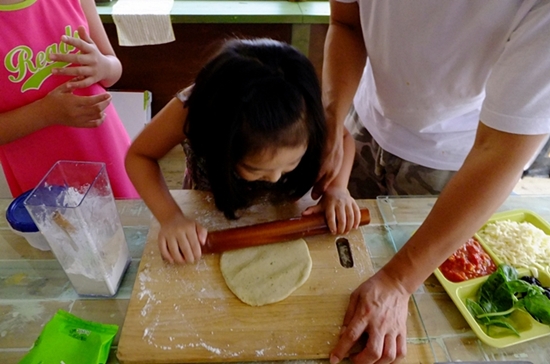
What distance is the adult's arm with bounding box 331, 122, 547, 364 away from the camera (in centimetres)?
63

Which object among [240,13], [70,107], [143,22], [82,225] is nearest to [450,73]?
[82,225]

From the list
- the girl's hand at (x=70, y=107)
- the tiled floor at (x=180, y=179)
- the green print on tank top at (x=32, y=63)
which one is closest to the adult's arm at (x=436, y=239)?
the girl's hand at (x=70, y=107)

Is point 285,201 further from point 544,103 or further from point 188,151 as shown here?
point 544,103

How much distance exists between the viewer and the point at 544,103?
59 centimetres

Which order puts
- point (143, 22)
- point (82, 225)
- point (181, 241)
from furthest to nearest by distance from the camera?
point (143, 22), point (181, 241), point (82, 225)

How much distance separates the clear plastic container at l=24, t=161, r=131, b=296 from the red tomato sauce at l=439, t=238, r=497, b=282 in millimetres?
690

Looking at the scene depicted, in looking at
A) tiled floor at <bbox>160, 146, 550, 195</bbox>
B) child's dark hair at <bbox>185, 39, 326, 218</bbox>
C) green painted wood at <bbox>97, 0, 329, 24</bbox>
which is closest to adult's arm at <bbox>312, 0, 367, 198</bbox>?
child's dark hair at <bbox>185, 39, 326, 218</bbox>

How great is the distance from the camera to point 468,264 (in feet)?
2.68

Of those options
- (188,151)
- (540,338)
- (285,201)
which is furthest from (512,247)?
(188,151)

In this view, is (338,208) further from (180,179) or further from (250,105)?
(180,179)

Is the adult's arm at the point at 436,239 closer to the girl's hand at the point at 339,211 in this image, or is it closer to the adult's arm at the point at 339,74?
the girl's hand at the point at 339,211

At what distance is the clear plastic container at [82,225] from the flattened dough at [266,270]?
0.22 m

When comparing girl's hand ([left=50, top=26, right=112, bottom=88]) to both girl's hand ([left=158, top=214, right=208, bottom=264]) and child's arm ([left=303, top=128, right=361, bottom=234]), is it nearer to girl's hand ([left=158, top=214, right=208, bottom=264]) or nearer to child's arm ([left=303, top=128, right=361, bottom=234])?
girl's hand ([left=158, top=214, right=208, bottom=264])

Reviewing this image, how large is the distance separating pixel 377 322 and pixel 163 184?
572mm
